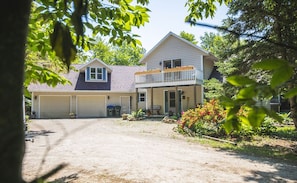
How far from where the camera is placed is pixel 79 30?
2.63ft

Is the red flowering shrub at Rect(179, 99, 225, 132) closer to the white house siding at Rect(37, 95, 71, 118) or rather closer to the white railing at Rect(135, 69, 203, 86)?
the white railing at Rect(135, 69, 203, 86)

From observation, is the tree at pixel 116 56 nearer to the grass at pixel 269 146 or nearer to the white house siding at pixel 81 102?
the white house siding at pixel 81 102

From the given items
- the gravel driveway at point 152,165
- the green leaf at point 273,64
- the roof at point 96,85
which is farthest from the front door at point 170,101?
the green leaf at point 273,64

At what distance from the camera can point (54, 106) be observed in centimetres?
2803

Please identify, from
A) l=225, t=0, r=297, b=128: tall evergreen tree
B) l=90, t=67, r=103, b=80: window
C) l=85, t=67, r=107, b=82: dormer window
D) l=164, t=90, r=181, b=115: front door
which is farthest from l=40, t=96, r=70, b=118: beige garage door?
l=225, t=0, r=297, b=128: tall evergreen tree

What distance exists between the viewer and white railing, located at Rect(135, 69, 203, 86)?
22484 millimetres

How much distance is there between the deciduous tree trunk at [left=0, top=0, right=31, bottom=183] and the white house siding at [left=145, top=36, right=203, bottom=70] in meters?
24.2

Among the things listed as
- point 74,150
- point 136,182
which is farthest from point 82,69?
point 136,182

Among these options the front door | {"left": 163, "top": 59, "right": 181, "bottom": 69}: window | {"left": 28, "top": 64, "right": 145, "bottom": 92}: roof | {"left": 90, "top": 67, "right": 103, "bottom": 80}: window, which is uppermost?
{"left": 163, "top": 59, "right": 181, "bottom": 69}: window

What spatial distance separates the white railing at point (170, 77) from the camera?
22.5 meters

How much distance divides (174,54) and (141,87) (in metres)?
4.23

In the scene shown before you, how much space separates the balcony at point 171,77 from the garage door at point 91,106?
5.50 metres

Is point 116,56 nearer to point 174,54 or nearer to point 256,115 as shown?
point 174,54

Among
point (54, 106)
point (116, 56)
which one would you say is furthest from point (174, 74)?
point (116, 56)
